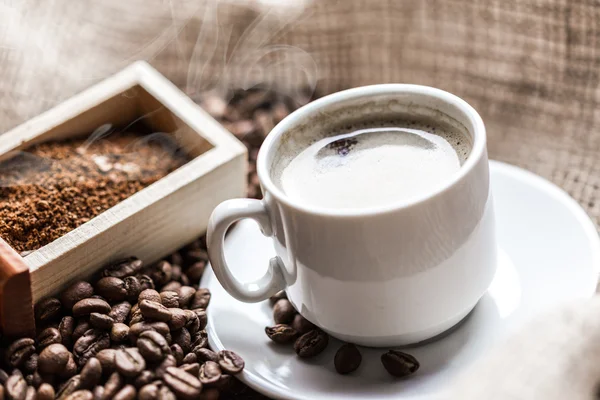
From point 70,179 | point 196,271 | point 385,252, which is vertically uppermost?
point 385,252

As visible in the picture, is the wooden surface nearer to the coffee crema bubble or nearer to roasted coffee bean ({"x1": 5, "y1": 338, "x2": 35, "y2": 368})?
roasted coffee bean ({"x1": 5, "y1": 338, "x2": 35, "y2": 368})

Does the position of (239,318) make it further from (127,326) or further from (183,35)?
(183,35)

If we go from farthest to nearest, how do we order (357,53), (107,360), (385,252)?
(357,53), (107,360), (385,252)

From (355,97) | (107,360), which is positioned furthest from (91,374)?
(355,97)

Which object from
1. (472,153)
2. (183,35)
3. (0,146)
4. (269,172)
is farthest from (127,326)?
(183,35)

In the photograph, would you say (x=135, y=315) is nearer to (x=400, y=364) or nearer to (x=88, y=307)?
(x=88, y=307)

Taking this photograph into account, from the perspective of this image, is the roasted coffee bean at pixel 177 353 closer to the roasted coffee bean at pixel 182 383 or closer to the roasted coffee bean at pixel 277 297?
the roasted coffee bean at pixel 182 383
